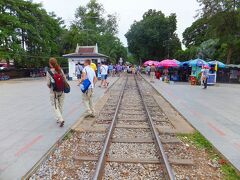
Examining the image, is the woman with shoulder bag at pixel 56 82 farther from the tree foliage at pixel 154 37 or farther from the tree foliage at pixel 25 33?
the tree foliage at pixel 154 37

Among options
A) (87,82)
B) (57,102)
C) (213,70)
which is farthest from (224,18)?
(57,102)

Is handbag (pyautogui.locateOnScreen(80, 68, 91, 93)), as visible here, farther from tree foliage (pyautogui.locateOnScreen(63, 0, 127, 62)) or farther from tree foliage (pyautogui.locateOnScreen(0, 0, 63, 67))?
tree foliage (pyautogui.locateOnScreen(63, 0, 127, 62))

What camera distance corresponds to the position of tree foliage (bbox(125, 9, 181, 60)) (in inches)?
2539

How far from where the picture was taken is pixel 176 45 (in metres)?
66.5

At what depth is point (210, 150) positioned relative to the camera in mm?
6789

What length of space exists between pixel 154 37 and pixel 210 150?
58.3 meters

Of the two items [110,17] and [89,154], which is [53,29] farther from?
[89,154]

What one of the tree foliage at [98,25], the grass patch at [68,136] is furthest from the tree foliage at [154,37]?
the grass patch at [68,136]

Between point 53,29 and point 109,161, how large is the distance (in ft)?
141

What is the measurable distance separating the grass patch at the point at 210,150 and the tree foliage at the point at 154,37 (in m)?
57.0

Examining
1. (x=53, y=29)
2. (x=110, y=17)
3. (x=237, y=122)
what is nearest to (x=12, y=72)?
(x=53, y=29)

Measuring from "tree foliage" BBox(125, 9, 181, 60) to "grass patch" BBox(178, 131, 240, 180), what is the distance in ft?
187

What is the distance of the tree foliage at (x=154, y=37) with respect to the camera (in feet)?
212

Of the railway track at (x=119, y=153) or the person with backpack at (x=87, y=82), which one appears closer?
the railway track at (x=119, y=153)
